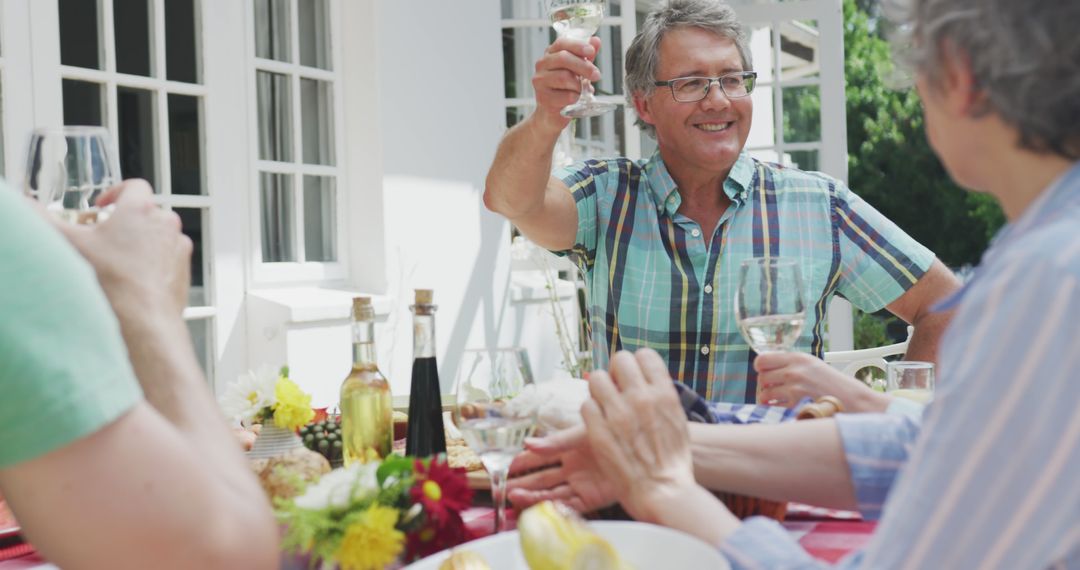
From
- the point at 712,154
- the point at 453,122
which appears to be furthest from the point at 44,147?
the point at 453,122

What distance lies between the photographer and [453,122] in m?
5.52

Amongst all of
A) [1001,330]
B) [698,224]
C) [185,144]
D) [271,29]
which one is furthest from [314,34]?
[1001,330]

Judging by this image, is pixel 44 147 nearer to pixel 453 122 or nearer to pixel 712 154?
pixel 712 154

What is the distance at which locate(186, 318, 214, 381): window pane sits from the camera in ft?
14.5

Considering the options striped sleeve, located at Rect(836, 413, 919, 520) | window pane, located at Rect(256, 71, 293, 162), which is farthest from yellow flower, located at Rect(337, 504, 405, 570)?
window pane, located at Rect(256, 71, 293, 162)

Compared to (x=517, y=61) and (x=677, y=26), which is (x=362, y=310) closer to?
(x=677, y=26)

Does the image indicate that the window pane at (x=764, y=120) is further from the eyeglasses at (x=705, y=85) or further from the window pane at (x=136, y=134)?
the eyeglasses at (x=705, y=85)

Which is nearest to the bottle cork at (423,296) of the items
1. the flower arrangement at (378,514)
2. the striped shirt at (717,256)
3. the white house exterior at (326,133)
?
the flower arrangement at (378,514)

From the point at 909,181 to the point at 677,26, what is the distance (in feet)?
60.0

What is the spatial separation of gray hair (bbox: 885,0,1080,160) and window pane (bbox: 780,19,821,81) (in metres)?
5.50

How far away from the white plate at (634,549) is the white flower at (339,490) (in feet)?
0.32

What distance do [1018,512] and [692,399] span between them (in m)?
0.58

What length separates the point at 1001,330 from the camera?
2.52 ft

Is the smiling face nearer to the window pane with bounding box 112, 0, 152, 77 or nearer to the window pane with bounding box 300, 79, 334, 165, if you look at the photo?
the window pane with bounding box 112, 0, 152, 77
